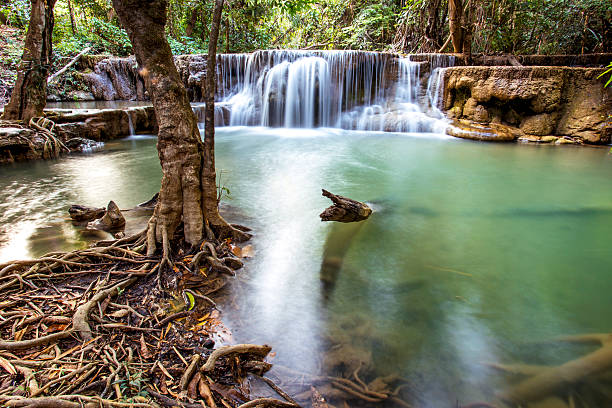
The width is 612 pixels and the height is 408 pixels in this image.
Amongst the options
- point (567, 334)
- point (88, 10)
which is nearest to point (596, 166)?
point (567, 334)

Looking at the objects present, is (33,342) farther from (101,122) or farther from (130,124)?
(130,124)

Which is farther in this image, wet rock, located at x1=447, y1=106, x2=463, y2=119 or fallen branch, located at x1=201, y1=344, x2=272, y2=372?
wet rock, located at x1=447, y1=106, x2=463, y2=119

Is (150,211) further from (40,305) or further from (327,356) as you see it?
(327,356)

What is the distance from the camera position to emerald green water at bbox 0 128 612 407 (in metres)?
2.36

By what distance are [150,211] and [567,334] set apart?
4.46 metres

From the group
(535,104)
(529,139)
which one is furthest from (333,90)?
(529,139)

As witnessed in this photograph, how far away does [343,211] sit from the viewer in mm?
3998

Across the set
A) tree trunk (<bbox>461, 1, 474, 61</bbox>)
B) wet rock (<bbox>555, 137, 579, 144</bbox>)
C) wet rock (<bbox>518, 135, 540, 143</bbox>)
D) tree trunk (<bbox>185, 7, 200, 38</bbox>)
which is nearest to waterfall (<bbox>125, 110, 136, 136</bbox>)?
tree trunk (<bbox>185, 7, 200, 38</bbox>)

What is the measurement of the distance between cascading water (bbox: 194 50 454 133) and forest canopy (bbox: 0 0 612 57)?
219 cm

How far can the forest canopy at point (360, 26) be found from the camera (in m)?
13.4

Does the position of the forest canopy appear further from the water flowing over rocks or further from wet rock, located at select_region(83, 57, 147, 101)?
the water flowing over rocks

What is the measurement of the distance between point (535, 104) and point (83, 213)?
473 inches

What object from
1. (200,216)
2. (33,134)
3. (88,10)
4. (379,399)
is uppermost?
(88,10)

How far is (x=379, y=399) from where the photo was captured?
1.92 metres
